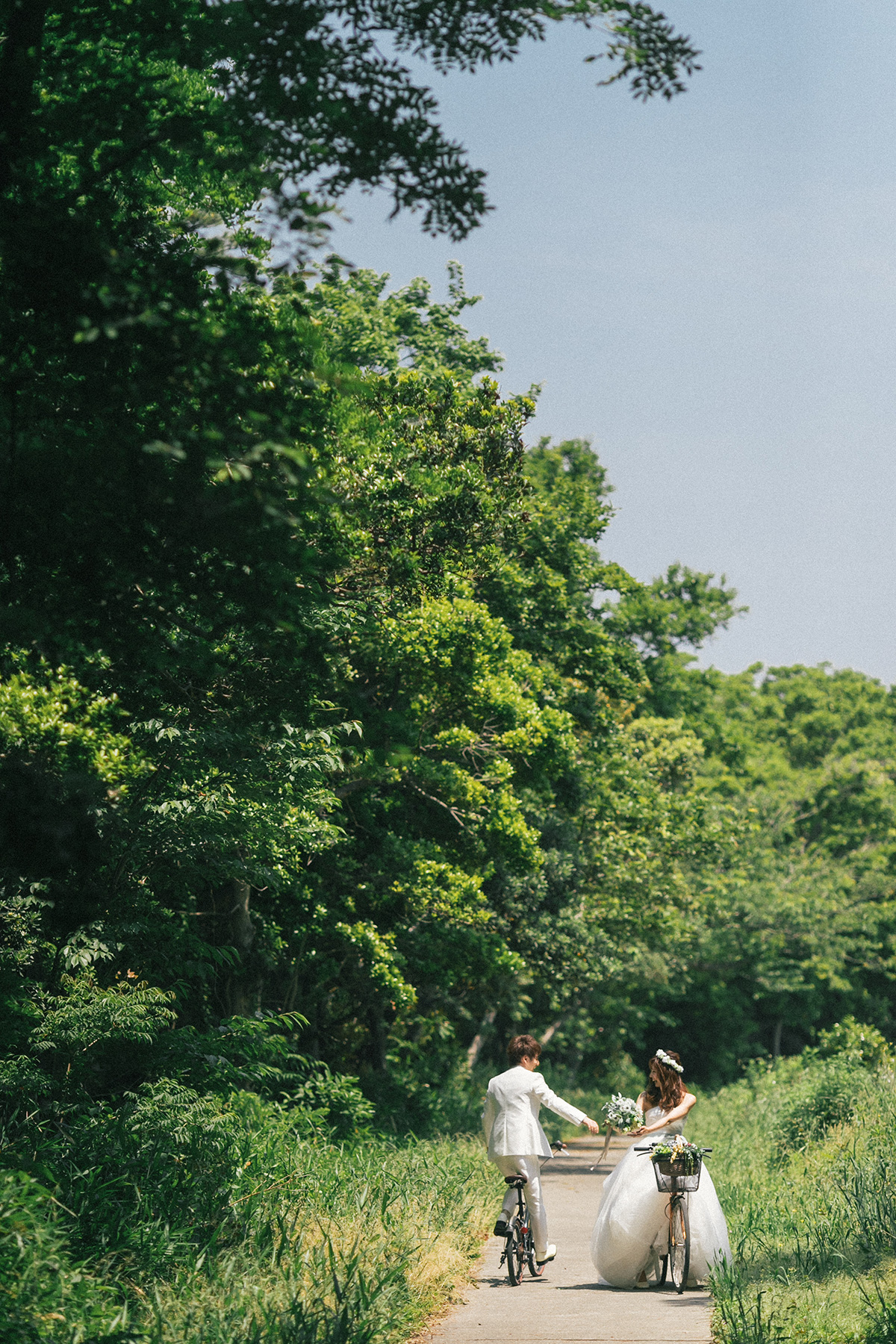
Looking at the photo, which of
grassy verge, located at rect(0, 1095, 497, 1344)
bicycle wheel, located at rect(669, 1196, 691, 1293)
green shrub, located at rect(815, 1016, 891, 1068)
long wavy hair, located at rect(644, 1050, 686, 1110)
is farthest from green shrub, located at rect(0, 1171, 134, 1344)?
green shrub, located at rect(815, 1016, 891, 1068)

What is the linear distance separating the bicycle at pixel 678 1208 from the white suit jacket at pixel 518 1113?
797mm

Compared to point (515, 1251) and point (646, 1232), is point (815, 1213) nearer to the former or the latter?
point (646, 1232)

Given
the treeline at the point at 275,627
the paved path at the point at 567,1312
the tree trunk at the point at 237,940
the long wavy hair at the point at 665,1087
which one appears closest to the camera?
the treeline at the point at 275,627

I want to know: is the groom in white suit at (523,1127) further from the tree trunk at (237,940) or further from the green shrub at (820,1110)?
the green shrub at (820,1110)

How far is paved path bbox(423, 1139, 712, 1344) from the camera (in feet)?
23.9

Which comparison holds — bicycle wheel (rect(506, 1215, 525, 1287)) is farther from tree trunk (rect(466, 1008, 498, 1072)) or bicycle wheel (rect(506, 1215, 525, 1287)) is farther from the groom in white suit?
tree trunk (rect(466, 1008, 498, 1072))

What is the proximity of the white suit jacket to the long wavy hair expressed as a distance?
2.18 ft

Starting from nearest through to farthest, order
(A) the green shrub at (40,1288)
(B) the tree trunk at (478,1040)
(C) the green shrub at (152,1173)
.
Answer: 1. (A) the green shrub at (40,1288)
2. (C) the green shrub at (152,1173)
3. (B) the tree trunk at (478,1040)

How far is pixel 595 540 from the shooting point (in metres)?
24.1

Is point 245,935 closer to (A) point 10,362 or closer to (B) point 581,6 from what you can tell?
(A) point 10,362

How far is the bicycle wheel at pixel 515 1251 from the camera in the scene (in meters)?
9.45

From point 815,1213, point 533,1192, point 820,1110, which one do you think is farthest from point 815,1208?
point 820,1110

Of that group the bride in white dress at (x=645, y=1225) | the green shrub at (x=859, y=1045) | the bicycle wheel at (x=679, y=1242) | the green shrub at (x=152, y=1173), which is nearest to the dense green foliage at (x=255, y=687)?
the green shrub at (x=152, y=1173)

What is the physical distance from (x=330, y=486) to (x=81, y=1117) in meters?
7.28
